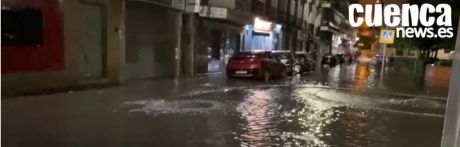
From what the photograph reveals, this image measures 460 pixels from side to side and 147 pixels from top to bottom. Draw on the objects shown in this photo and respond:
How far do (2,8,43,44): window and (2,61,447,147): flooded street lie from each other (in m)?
1.68

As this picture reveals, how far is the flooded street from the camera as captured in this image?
7.82 meters

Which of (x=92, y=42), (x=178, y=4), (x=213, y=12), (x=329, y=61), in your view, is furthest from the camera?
(x=329, y=61)

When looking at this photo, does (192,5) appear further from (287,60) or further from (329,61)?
(329,61)

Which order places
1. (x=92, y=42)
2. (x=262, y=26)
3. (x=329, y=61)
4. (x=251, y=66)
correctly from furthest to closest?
1. (x=329, y=61)
2. (x=262, y=26)
3. (x=251, y=66)
4. (x=92, y=42)

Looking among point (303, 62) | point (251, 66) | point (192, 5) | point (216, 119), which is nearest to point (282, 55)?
point (303, 62)

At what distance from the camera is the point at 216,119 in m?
9.95

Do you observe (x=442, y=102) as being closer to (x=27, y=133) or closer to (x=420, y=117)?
(x=420, y=117)

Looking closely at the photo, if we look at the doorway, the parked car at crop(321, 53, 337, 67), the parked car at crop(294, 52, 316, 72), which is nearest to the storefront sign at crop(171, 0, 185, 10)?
the doorway

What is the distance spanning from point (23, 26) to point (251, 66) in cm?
1114

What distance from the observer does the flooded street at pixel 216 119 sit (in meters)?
7.82

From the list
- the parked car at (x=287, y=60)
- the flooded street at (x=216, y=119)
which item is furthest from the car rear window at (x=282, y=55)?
the flooded street at (x=216, y=119)

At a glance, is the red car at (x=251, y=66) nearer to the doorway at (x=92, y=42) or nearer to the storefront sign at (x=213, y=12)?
the storefront sign at (x=213, y=12)

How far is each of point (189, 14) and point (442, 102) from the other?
12952mm

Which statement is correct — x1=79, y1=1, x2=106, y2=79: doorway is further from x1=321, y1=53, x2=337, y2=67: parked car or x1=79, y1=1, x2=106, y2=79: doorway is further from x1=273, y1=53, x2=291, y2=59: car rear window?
x1=321, y1=53, x2=337, y2=67: parked car
